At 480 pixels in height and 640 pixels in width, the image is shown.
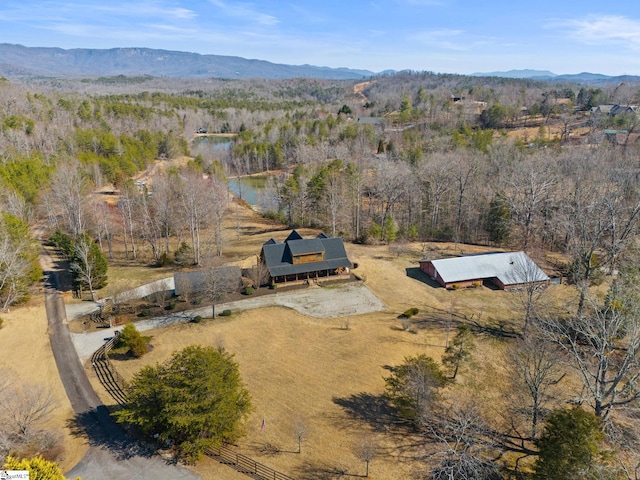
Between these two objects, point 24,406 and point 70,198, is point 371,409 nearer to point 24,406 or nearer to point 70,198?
point 24,406

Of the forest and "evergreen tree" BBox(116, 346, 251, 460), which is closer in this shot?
"evergreen tree" BBox(116, 346, 251, 460)

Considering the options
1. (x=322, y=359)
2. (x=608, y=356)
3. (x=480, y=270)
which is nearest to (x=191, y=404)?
(x=322, y=359)

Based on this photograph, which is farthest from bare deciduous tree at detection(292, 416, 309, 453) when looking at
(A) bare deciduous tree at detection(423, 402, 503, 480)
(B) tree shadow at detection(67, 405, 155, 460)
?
(B) tree shadow at detection(67, 405, 155, 460)

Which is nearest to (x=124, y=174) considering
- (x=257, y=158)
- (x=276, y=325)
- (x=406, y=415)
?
(x=257, y=158)

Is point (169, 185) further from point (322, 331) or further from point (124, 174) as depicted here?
point (322, 331)

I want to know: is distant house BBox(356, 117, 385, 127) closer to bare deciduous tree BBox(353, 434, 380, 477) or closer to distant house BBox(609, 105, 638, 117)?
distant house BBox(609, 105, 638, 117)

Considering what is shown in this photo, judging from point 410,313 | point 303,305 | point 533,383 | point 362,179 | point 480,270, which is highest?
point 362,179
